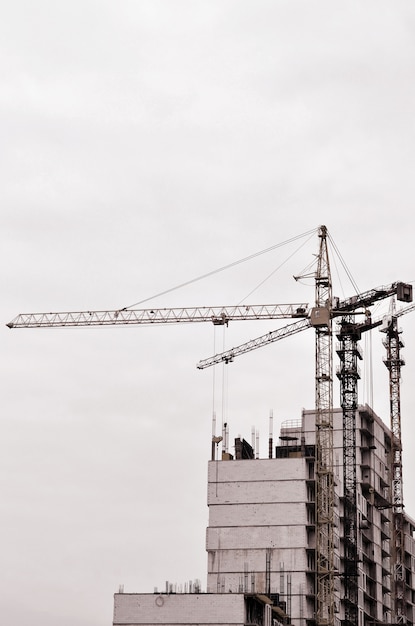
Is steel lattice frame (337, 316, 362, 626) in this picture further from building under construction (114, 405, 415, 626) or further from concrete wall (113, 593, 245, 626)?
concrete wall (113, 593, 245, 626)

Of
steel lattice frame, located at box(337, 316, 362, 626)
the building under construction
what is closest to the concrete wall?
the building under construction

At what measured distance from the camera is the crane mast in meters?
158

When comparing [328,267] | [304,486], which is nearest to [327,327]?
[328,267]

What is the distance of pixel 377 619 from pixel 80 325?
227 feet

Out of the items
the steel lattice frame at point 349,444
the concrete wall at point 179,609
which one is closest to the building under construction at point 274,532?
the steel lattice frame at point 349,444

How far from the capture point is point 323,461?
160 meters

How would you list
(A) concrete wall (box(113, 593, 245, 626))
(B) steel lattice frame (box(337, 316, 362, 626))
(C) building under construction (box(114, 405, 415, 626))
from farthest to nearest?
(B) steel lattice frame (box(337, 316, 362, 626)) < (C) building under construction (box(114, 405, 415, 626)) < (A) concrete wall (box(113, 593, 245, 626))

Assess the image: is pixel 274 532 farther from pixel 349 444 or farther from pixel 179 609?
pixel 179 609

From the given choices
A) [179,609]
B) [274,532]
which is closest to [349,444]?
[274,532]

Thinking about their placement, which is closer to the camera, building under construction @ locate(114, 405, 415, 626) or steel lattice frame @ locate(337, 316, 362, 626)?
building under construction @ locate(114, 405, 415, 626)

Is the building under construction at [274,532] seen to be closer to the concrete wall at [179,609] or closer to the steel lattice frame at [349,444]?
the steel lattice frame at [349,444]

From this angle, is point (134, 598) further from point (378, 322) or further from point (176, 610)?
point (378, 322)

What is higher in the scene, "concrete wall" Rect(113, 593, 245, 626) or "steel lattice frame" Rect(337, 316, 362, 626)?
"steel lattice frame" Rect(337, 316, 362, 626)

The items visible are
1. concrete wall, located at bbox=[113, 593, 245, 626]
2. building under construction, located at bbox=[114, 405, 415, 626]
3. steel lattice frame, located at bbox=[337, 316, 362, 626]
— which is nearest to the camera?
concrete wall, located at bbox=[113, 593, 245, 626]
